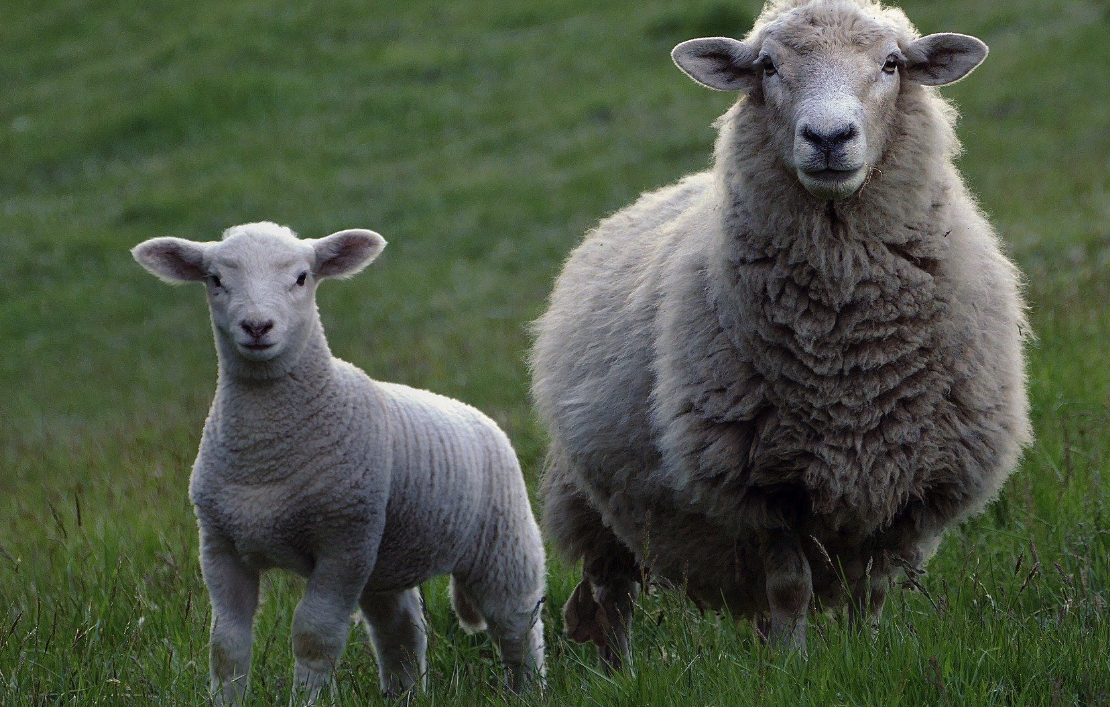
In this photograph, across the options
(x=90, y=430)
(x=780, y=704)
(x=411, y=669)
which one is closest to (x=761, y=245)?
(x=780, y=704)

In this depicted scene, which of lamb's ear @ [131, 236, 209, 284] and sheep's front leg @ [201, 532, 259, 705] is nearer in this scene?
sheep's front leg @ [201, 532, 259, 705]

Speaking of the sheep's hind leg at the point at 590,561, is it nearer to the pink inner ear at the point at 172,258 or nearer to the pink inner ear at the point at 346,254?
the pink inner ear at the point at 346,254

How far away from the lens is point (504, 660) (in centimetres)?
382

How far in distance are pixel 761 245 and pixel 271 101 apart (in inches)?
545

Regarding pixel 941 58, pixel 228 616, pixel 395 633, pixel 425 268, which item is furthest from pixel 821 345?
pixel 425 268

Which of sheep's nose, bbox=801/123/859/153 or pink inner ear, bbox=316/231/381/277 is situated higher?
sheep's nose, bbox=801/123/859/153

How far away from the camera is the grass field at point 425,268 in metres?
3.10

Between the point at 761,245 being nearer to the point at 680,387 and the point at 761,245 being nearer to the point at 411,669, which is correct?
the point at 680,387

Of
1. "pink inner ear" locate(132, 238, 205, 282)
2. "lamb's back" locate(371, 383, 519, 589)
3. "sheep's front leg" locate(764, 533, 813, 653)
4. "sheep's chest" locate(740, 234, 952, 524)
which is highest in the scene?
"pink inner ear" locate(132, 238, 205, 282)

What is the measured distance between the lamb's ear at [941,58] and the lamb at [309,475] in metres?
1.60

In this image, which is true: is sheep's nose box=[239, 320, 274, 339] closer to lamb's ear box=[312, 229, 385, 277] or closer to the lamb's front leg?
lamb's ear box=[312, 229, 385, 277]

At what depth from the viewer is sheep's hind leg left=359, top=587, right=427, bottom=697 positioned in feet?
12.6

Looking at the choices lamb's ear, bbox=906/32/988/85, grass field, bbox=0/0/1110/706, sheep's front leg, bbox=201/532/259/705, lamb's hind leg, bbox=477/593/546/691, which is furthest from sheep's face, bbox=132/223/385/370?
lamb's ear, bbox=906/32/988/85

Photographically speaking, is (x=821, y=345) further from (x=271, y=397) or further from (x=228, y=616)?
(x=228, y=616)
